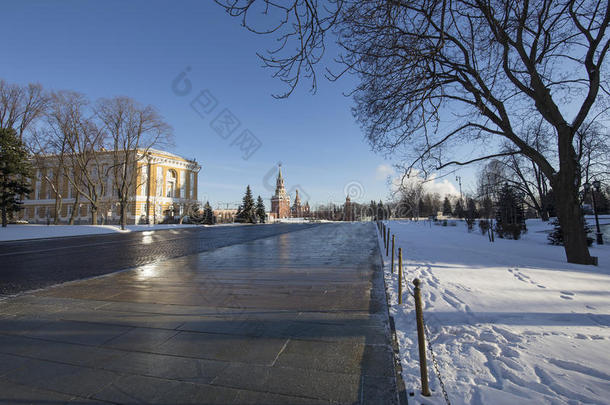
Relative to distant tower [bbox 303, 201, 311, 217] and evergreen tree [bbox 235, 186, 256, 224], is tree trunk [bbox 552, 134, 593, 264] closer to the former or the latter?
evergreen tree [bbox 235, 186, 256, 224]

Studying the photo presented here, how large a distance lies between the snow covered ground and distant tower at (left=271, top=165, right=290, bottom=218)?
89069 millimetres

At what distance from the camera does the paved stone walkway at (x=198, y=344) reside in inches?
99.5

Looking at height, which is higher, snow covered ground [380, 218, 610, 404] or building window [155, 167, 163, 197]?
building window [155, 167, 163, 197]

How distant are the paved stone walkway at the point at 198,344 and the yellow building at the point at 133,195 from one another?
46724mm

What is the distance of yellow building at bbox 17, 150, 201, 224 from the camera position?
4778 cm

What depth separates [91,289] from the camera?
19.8ft

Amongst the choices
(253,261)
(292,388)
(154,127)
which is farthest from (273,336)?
(154,127)

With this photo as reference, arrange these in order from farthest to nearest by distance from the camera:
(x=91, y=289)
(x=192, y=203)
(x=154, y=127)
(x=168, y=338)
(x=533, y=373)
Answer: (x=192, y=203) < (x=154, y=127) < (x=91, y=289) < (x=168, y=338) < (x=533, y=373)

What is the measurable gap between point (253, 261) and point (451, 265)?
6.21m

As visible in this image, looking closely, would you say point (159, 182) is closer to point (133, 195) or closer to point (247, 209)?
point (133, 195)

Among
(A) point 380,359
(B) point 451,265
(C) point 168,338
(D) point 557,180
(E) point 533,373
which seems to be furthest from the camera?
(D) point 557,180

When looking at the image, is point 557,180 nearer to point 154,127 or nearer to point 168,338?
point 168,338

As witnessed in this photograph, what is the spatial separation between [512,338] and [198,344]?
3.84m

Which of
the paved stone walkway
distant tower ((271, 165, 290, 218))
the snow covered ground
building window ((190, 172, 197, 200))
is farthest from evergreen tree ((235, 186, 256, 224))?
the snow covered ground
